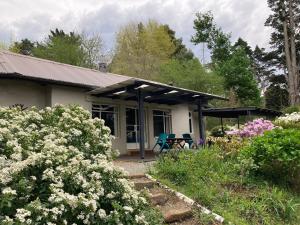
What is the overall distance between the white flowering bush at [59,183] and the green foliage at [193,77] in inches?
1050

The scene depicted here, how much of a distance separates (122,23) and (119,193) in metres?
36.1

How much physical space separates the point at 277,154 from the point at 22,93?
869 centimetres

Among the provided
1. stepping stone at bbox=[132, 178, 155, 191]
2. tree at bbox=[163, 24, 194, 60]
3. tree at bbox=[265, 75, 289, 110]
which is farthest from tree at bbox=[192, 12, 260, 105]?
stepping stone at bbox=[132, 178, 155, 191]

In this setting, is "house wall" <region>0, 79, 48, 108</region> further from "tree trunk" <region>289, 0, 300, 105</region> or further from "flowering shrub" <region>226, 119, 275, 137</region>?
"tree trunk" <region>289, 0, 300, 105</region>

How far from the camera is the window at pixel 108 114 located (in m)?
15.6

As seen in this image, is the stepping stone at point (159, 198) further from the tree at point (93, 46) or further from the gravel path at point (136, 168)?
the tree at point (93, 46)

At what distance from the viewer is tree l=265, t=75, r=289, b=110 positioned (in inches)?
1604

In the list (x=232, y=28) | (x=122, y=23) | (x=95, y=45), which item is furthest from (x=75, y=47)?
(x=232, y=28)

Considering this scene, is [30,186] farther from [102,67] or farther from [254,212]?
[102,67]

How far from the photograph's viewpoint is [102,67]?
20.6 metres

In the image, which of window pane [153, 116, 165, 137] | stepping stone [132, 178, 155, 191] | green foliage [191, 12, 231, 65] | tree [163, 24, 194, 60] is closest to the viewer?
stepping stone [132, 178, 155, 191]

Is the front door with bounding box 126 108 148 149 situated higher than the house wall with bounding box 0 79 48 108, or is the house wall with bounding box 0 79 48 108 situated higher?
the house wall with bounding box 0 79 48 108

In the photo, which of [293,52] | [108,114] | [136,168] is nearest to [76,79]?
[108,114]

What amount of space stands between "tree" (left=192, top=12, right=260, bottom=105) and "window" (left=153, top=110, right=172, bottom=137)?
53.7 ft
